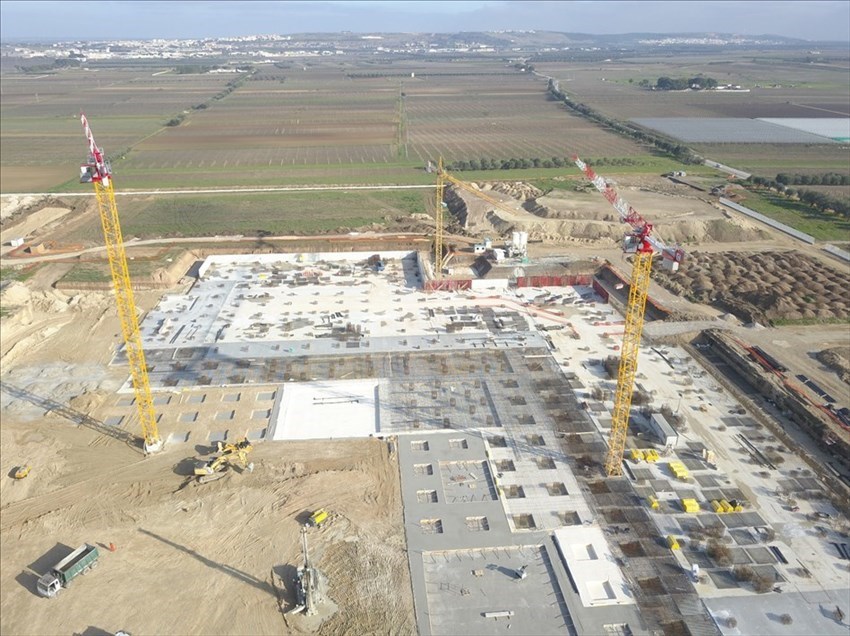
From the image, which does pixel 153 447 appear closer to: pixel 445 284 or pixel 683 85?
pixel 445 284

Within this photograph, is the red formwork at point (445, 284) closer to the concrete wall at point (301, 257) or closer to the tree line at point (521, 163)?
the concrete wall at point (301, 257)

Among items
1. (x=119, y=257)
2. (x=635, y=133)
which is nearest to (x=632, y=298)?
(x=119, y=257)

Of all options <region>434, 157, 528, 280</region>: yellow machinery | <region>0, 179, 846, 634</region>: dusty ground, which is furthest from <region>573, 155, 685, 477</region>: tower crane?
<region>434, 157, 528, 280</region>: yellow machinery

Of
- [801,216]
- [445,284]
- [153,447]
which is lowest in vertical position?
[153,447]

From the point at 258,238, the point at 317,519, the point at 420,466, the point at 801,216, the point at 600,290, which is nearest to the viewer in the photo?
the point at 317,519

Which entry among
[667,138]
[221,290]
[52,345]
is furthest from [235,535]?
[667,138]

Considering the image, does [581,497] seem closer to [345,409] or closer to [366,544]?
[366,544]
